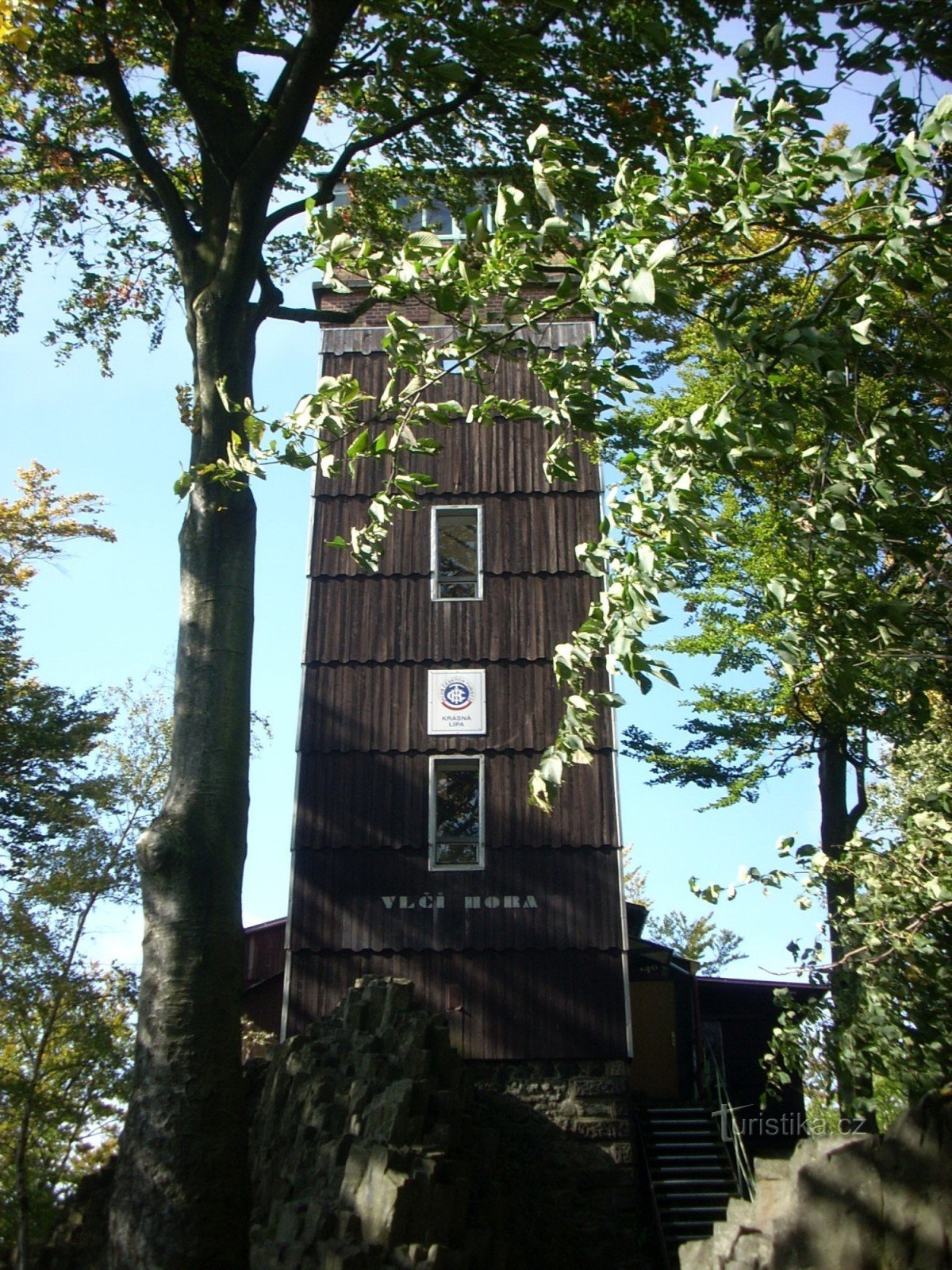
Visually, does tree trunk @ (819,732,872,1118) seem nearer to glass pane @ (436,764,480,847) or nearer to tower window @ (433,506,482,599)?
glass pane @ (436,764,480,847)

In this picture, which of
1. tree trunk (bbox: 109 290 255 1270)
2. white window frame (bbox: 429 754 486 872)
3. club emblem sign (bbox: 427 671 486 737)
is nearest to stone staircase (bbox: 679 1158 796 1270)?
tree trunk (bbox: 109 290 255 1270)

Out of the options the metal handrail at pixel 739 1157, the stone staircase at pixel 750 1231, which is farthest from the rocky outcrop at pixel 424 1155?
the stone staircase at pixel 750 1231

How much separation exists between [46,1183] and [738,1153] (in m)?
12.3

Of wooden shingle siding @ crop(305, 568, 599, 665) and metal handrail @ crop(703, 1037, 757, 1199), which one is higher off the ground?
wooden shingle siding @ crop(305, 568, 599, 665)

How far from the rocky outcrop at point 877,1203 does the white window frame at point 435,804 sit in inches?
354

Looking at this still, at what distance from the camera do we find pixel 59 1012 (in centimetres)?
1897

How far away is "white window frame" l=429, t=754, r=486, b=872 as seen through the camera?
14.6 metres

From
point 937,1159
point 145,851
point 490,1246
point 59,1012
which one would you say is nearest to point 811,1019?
point 490,1246

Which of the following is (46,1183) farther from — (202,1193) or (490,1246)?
(202,1193)

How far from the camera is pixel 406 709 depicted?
15.3 metres

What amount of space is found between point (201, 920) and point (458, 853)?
27.0ft

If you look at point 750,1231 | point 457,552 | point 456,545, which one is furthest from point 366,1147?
point 456,545

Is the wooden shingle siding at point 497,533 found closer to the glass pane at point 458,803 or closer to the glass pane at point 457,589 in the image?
the glass pane at point 457,589

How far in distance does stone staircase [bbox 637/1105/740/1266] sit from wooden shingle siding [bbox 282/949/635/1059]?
64.9 inches
